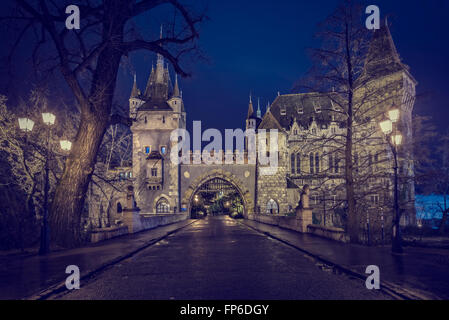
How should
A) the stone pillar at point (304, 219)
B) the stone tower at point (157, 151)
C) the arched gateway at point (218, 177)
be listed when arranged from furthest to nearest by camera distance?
the arched gateway at point (218, 177)
the stone tower at point (157, 151)
the stone pillar at point (304, 219)

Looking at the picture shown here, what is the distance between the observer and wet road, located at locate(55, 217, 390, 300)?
220 inches

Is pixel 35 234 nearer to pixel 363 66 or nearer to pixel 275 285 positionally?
pixel 275 285

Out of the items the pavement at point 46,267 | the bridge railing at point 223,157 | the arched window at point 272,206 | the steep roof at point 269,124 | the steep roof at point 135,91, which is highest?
the steep roof at point 135,91

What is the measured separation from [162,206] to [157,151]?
275 inches

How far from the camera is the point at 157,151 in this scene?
156 ft

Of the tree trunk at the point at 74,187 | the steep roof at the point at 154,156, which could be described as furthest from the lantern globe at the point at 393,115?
the steep roof at the point at 154,156

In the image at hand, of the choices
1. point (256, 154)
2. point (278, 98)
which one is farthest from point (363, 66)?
point (278, 98)

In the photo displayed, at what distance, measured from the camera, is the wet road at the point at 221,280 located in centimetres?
560

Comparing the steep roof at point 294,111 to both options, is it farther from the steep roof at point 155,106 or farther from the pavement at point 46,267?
the pavement at point 46,267

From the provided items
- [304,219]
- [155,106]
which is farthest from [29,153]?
[155,106]

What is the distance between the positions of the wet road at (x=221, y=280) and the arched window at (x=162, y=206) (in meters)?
37.0

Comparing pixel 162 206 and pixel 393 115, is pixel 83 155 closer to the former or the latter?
pixel 393 115
